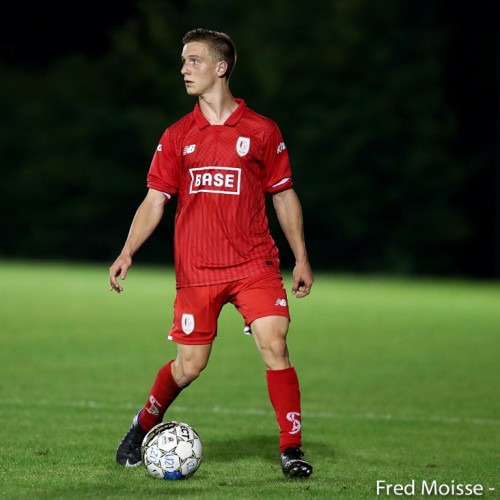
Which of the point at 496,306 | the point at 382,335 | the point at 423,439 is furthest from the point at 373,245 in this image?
the point at 423,439

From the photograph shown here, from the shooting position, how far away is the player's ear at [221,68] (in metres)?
6.56

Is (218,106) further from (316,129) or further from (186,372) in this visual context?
(316,129)

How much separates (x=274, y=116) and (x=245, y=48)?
9.47 ft

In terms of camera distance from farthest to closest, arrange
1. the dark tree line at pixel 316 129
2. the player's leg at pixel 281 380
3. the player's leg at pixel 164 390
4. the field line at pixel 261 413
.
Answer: the dark tree line at pixel 316 129, the field line at pixel 261 413, the player's leg at pixel 164 390, the player's leg at pixel 281 380

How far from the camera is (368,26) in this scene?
1737 inches

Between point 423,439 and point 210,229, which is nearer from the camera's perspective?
point 210,229

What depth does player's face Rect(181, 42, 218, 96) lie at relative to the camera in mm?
6531

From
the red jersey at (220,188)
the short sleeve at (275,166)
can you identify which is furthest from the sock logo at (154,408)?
the short sleeve at (275,166)

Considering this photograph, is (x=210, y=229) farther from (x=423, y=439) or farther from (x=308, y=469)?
(x=423, y=439)

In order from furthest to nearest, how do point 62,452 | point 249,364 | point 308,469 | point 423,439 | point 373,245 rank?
1. point 373,245
2. point 249,364
3. point 423,439
4. point 62,452
5. point 308,469

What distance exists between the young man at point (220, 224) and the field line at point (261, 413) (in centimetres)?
267

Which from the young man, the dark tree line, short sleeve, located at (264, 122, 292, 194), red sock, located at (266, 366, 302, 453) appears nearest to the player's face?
the young man

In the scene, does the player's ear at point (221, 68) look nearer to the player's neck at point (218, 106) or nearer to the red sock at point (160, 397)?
the player's neck at point (218, 106)

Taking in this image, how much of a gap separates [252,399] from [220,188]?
158 inches
